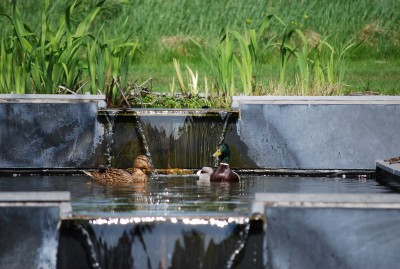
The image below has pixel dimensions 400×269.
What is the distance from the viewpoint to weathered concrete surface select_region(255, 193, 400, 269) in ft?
25.8

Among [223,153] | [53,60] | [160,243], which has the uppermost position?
[53,60]

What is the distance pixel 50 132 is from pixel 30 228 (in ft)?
16.4

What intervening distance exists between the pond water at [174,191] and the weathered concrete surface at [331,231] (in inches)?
12.4

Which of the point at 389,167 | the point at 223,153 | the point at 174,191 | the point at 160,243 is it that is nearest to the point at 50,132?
the point at 223,153

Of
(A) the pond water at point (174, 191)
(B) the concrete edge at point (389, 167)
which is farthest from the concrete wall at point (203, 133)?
(B) the concrete edge at point (389, 167)

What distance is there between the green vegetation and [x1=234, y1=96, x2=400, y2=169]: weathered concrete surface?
0.65 metres

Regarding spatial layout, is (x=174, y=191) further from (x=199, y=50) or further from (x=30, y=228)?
(x=199, y=50)

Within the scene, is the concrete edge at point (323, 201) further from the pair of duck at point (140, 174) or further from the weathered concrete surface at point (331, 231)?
the pair of duck at point (140, 174)

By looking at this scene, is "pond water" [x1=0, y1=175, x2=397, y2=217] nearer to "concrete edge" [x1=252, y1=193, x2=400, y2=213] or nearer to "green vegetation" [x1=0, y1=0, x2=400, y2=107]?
"concrete edge" [x1=252, y1=193, x2=400, y2=213]

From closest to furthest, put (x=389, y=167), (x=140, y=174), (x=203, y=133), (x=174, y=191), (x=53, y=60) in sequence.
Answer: (x=174, y=191)
(x=389, y=167)
(x=140, y=174)
(x=203, y=133)
(x=53, y=60)

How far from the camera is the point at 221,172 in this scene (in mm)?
11641

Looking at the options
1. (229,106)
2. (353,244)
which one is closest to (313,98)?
(229,106)

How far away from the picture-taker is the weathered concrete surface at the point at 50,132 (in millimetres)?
12734

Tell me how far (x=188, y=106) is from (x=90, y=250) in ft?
20.5
